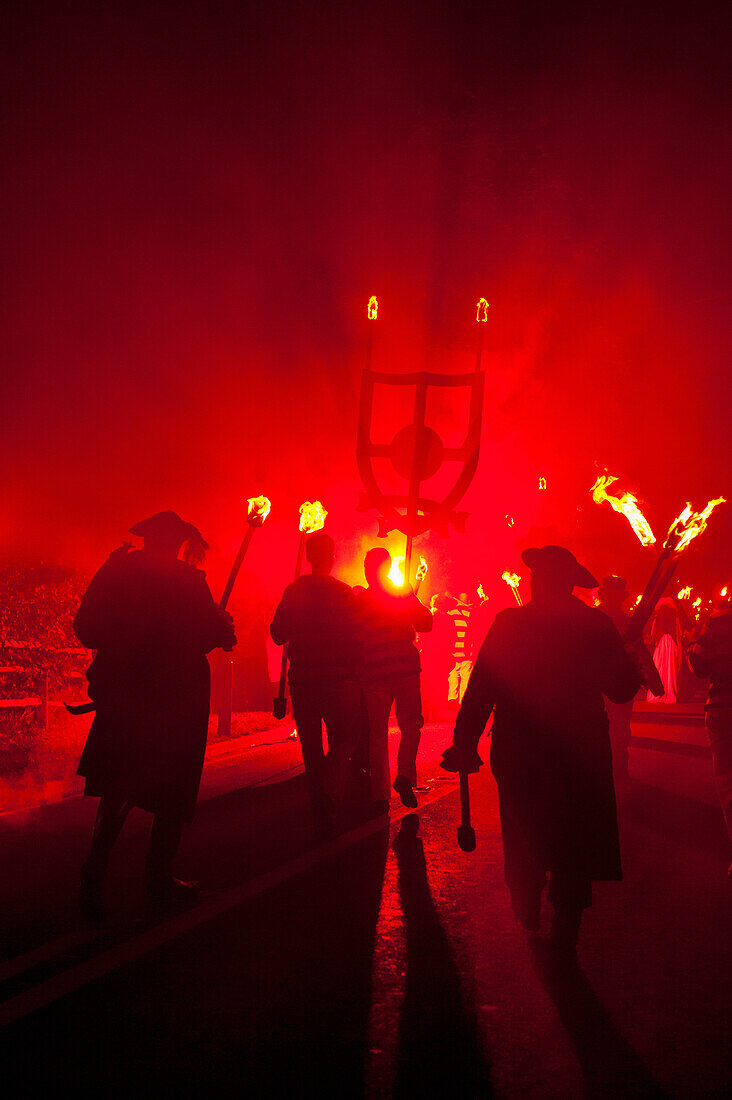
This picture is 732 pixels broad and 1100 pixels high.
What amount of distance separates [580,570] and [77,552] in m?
15.6

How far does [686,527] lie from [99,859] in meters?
3.20

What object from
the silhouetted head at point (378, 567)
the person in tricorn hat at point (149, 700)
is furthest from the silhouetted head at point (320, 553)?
the person in tricorn hat at point (149, 700)

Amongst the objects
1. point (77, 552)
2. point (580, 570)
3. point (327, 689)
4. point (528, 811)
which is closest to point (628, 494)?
point (580, 570)

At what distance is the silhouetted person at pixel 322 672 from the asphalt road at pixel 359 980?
18.3 inches

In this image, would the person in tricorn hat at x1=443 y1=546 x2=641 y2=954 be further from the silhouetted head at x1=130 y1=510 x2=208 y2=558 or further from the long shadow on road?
the silhouetted head at x1=130 y1=510 x2=208 y2=558

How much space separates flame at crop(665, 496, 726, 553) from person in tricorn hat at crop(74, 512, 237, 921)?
2359mm

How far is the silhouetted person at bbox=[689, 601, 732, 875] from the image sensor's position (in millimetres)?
5543

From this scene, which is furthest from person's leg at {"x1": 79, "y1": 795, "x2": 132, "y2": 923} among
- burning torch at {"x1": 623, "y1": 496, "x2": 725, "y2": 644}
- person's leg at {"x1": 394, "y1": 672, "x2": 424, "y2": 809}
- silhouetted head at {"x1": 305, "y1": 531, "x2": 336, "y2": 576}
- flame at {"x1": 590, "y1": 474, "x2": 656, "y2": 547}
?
person's leg at {"x1": 394, "y1": 672, "x2": 424, "y2": 809}

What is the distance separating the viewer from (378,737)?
23.9 feet

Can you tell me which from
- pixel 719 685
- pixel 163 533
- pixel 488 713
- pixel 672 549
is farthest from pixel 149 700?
pixel 719 685

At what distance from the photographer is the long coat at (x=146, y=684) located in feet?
14.0

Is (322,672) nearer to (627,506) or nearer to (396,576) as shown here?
(396,576)

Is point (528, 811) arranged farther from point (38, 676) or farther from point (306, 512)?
point (38, 676)

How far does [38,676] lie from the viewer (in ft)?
37.9
